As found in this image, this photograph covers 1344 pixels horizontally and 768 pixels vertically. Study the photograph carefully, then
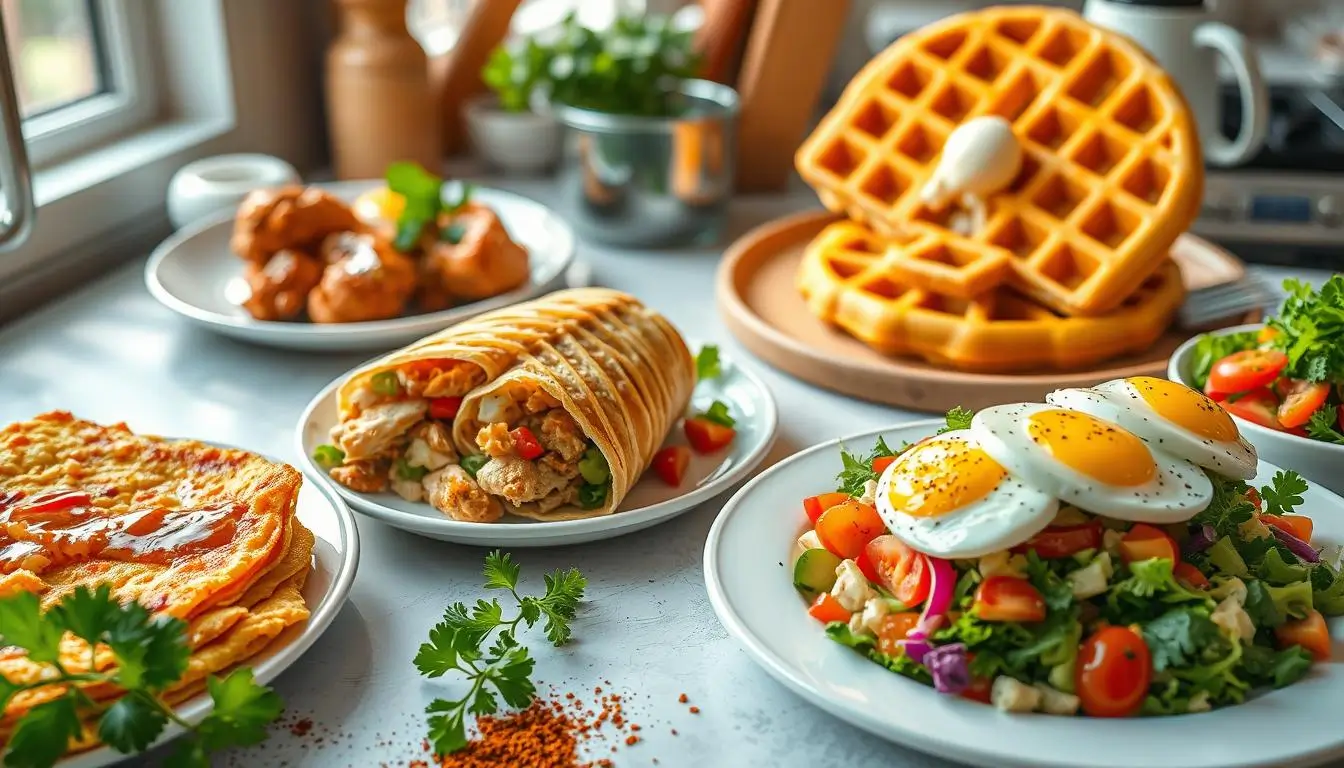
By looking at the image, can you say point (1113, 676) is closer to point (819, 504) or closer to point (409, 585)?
point (819, 504)

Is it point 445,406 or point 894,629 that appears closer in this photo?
point 894,629

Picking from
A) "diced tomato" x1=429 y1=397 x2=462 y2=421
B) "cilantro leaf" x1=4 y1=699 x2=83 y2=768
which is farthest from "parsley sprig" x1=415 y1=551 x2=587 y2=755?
"cilantro leaf" x1=4 y1=699 x2=83 y2=768

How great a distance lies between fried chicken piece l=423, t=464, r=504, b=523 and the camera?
5.31 feet

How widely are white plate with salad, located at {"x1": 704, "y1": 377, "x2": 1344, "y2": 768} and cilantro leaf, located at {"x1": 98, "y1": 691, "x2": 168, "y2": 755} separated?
1.92ft

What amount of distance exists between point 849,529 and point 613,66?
1702 mm

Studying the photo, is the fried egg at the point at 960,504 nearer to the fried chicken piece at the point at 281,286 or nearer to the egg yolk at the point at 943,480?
the egg yolk at the point at 943,480

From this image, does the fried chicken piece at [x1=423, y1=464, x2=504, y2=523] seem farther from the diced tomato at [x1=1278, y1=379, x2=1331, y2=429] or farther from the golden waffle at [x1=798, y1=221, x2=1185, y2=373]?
the diced tomato at [x1=1278, y1=379, x2=1331, y2=429]

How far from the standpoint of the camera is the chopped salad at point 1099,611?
124cm

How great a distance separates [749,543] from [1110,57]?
1.51m

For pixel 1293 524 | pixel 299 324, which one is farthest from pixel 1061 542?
pixel 299 324

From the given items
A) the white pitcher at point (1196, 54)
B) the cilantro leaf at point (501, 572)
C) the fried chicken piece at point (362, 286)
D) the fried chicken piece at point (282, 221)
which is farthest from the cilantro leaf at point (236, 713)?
the white pitcher at point (1196, 54)

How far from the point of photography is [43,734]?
1.10 metres

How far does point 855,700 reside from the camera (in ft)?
4.00

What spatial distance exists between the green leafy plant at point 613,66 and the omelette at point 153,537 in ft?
4.99
